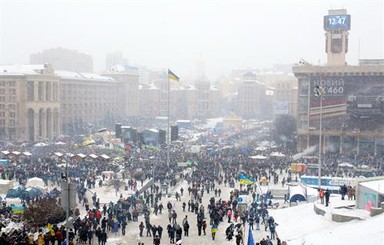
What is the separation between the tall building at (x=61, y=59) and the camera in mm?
183625

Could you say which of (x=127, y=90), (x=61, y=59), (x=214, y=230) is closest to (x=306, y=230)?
(x=214, y=230)

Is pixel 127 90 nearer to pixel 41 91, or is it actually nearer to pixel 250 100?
pixel 250 100

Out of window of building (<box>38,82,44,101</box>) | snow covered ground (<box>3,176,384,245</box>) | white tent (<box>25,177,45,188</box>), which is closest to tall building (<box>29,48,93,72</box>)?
window of building (<box>38,82,44,101</box>)

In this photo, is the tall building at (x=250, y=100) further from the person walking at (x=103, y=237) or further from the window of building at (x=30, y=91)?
the person walking at (x=103, y=237)

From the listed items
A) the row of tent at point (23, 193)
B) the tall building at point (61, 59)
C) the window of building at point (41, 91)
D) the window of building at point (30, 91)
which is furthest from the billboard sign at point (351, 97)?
the tall building at point (61, 59)

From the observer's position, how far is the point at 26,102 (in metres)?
74.1

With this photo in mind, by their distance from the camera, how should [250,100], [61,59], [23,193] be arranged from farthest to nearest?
1. [61,59]
2. [250,100]
3. [23,193]

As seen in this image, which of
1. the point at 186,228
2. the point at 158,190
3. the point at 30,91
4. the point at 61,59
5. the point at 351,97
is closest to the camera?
the point at 186,228

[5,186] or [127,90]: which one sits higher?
[127,90]

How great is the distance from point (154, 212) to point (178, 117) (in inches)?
4199

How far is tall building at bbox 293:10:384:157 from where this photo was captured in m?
55.9

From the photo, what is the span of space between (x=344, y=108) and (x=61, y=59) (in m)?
146

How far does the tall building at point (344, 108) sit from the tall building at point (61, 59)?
138 meters

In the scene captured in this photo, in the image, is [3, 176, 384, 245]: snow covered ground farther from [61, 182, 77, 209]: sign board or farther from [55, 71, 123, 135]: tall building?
[55, 71, 123, 135]: tall building
